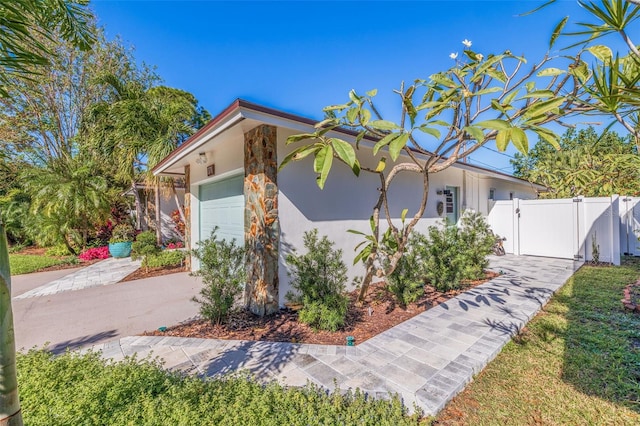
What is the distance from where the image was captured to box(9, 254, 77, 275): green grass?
28.5ft

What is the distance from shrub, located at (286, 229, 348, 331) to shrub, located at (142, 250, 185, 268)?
5874 millimetres

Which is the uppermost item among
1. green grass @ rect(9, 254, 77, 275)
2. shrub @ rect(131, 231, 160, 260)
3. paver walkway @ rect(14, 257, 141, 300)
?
shrub @ rect(131, 231, 160, 260)

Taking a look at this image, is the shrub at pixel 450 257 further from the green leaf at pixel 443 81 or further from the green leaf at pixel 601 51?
the green leaf at pixel 601 51

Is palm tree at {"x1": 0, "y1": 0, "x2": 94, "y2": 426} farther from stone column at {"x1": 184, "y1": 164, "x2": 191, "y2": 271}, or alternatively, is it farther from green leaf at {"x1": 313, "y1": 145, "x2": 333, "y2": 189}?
stone column at {"x1": 184, "y1": 164, "x2": 191, "y2": 271}

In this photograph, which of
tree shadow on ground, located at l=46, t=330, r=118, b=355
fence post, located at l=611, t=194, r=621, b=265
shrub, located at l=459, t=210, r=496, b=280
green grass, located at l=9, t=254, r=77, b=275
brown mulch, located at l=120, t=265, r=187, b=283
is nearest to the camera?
tree shadow on ground, located at l=46, t=330, r=118, b=355

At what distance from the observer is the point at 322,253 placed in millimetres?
4340

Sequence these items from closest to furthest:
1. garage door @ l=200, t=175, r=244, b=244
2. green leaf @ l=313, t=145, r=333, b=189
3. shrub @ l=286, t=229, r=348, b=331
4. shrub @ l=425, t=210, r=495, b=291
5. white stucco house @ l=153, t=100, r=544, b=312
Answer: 1. green leaf @ l=313, t=145, r=333, b=189
2. shrub @ l=286, t=229, r=348, b=331
3. white stucco house @ l=153, t=100, r=544, b=312
4. shrub @ l=425, t=210, r=495, b=291
5. garage door @ l=200, t=175, r=244, b=244

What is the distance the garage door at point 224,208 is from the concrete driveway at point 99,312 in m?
1.50

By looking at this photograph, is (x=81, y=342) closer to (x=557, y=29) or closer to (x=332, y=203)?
(x=332, y=203)

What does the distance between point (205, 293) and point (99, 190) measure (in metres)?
9.87

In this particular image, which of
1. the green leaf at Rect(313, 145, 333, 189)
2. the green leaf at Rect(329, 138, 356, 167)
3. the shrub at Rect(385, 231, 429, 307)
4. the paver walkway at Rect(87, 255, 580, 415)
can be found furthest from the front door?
the green leaf at Rect(313, 145, 333, 189)

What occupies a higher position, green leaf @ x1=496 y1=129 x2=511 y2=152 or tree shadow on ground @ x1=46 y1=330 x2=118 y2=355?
green leaf @ x1=496 y1=129 x2=511 y2=152

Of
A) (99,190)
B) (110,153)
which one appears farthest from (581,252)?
(99,190)

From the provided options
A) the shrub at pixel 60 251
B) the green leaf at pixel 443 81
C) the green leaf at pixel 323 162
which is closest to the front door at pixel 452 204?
the green leaf at pixel 443 81
